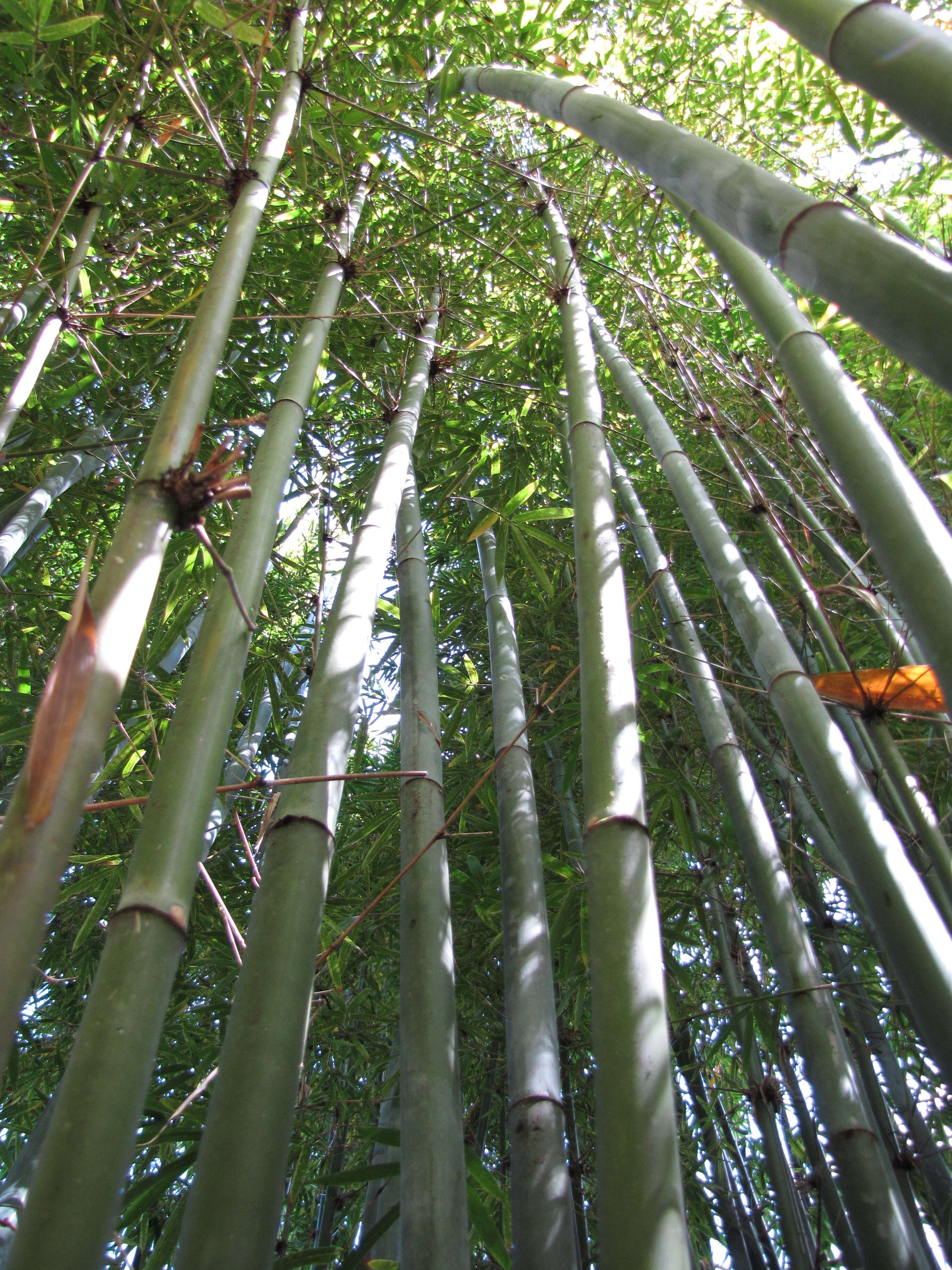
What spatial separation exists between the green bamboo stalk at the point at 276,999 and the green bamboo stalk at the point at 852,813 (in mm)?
664

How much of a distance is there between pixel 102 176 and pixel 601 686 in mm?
1915

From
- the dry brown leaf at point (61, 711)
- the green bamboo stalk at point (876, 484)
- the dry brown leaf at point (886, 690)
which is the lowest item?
the dry brown leaf at point (61, 711)

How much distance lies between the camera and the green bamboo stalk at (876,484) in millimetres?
721

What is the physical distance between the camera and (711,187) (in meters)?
1.00

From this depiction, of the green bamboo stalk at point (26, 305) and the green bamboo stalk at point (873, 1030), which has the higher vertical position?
the green bamboo stalk at point (26, 305)

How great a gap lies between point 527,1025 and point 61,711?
906 mm

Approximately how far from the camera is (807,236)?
2.74ft

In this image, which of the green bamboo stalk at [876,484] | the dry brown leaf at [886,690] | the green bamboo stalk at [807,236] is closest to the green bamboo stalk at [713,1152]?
the dry brown leaf at [886,690]

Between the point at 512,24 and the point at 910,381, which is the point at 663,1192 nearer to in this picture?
the point at 910,381

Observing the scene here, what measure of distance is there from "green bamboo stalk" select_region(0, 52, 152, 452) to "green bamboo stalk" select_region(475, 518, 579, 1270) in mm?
1075

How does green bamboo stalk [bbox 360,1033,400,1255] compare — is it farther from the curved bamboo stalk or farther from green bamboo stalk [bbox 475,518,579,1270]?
green bamboo stalk [bbox 475,518,579,1270]

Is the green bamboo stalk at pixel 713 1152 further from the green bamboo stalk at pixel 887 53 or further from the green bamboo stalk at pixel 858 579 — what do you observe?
the green bamboo stalk at pixel 887 53

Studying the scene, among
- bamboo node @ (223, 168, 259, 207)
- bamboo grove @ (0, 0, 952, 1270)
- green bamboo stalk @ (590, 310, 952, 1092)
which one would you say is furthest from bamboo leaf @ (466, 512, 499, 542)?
bamboo node @ (223, 168, 259, 207)

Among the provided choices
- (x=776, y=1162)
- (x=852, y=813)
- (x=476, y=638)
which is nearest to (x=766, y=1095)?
(x=776, y=1162)
